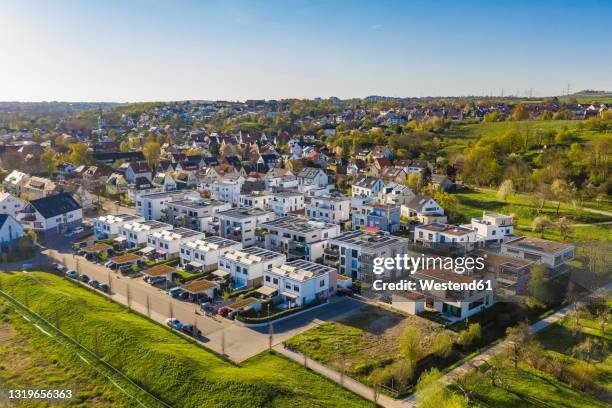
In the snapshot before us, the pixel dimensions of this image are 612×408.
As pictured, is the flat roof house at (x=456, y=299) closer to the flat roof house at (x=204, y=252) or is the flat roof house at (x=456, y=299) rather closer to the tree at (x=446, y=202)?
the flat roof house at (x=204, y=252)

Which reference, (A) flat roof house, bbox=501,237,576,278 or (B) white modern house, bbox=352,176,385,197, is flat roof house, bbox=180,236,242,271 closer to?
(A) flat roof house, bbox=501,237,576,278

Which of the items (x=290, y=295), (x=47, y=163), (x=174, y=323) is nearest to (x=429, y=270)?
(x=290, y=295)

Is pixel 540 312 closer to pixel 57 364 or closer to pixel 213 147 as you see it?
pixel 57 364

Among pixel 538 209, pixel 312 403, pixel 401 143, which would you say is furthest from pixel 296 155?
pixel 312 403

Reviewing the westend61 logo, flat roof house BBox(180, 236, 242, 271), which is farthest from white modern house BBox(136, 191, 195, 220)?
the westend61 logo

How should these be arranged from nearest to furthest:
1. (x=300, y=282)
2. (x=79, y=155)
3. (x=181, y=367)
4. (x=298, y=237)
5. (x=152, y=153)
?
(x=181, y=367), (x=300, y=282), (x=298, y=237), (x=79, y=155), (x=152, y=153)

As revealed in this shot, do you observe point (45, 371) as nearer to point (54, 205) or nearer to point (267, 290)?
point (267, 290)
